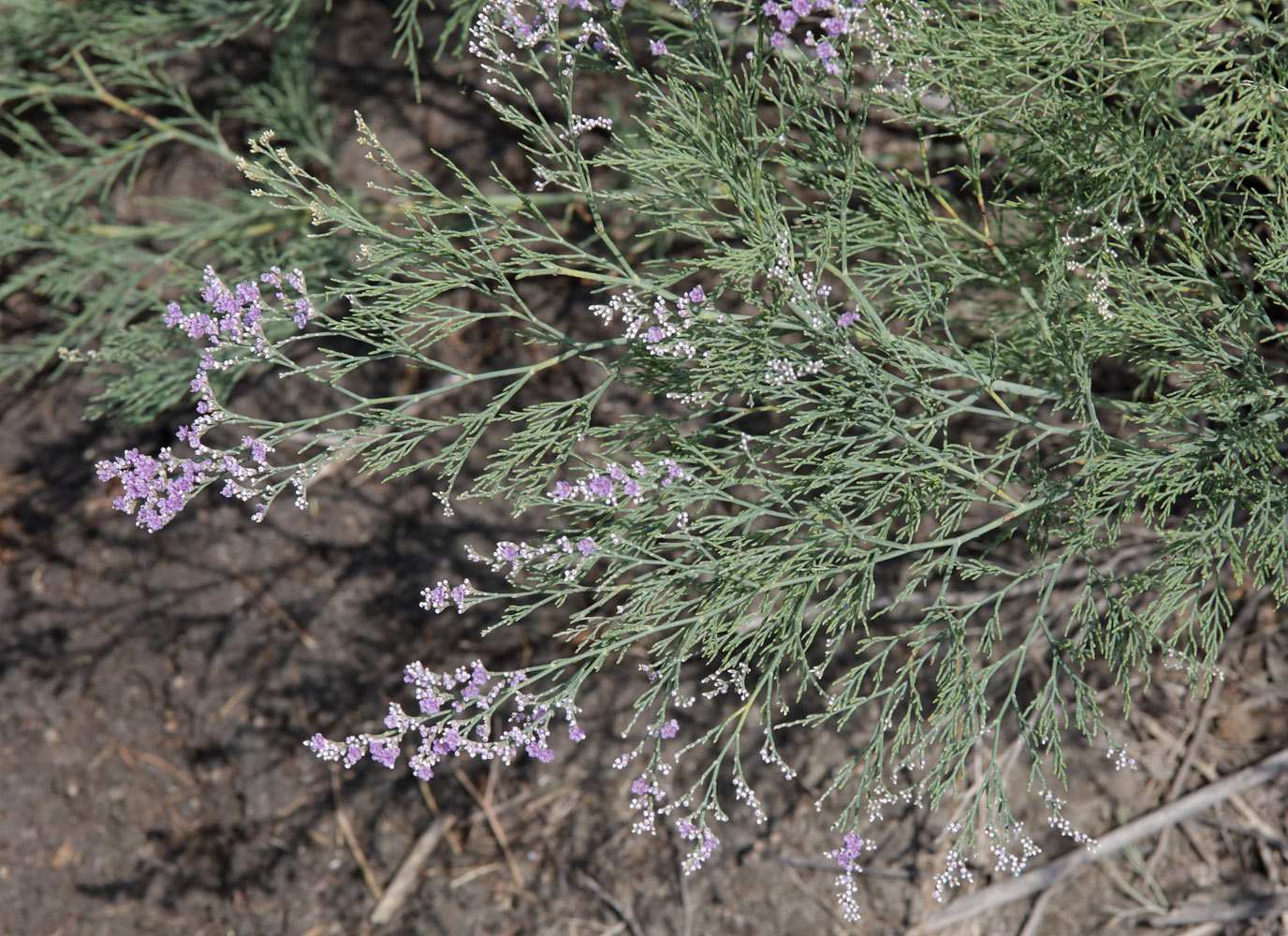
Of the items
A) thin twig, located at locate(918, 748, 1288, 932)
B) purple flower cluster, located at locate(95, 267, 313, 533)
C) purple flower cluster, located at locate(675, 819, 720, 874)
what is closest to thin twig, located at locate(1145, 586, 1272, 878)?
thin twig, located at locate(918, 748, 1288, 932)

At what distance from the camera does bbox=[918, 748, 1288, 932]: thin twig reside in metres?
2.88

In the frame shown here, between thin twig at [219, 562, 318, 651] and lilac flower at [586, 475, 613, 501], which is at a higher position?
lilac flower at [586, 475, 613, 501]

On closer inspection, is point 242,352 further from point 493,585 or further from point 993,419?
point 993,419

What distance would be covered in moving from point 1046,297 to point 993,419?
1088 mm

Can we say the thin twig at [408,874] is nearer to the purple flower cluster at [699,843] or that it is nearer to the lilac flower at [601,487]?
the purple flower cluster at [699,843]

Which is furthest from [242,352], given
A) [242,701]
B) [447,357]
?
[242,701]

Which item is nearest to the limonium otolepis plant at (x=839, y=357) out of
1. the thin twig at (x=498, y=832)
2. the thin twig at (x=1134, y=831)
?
the thin twig at (x=1134, y=831)

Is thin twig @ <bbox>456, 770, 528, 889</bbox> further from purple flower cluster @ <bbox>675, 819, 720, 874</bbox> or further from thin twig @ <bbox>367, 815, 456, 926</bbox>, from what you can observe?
purple flower cluster @ <bbox>675, 819, 720, 874</bbox>

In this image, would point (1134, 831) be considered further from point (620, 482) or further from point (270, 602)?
point (270, 602)

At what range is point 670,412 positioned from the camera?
328cm

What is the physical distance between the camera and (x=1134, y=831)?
9.57 feet

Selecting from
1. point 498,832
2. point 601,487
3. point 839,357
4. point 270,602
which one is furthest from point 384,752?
point 270,602

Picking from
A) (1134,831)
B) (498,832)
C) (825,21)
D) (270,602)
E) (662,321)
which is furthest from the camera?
(270,602)

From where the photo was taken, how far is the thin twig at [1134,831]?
288cm
